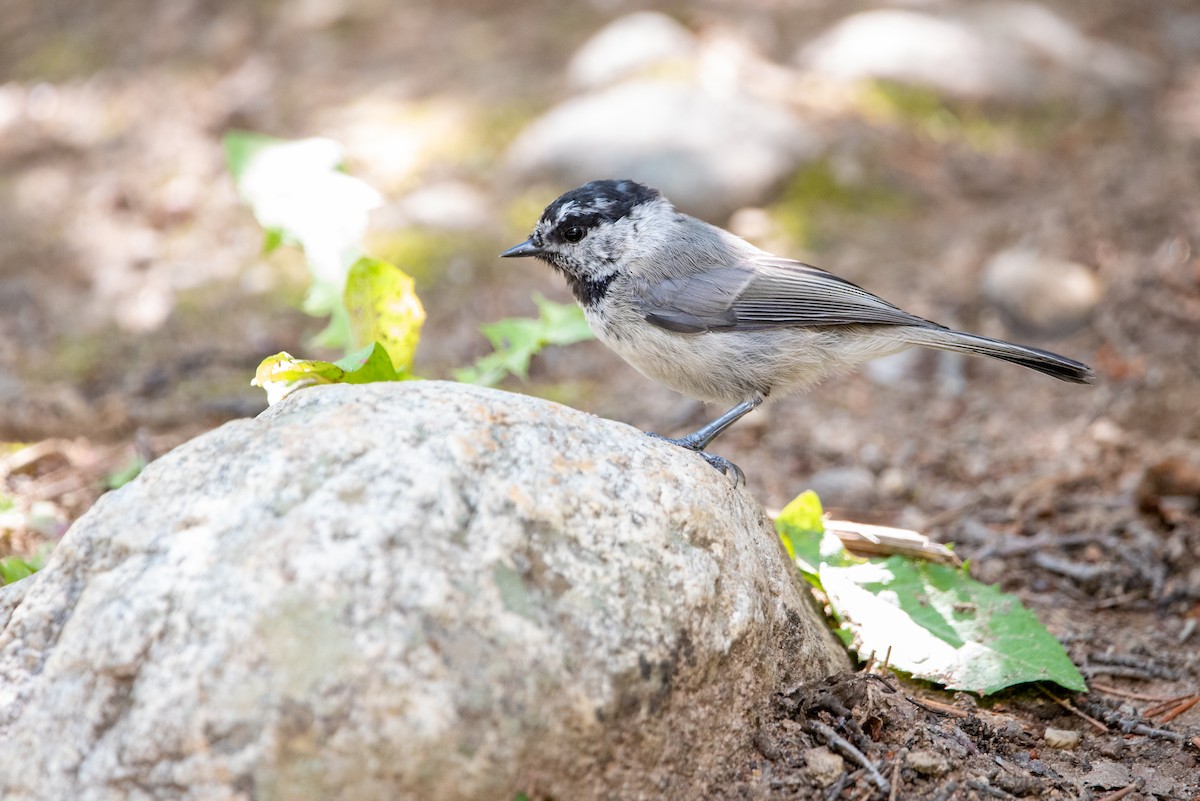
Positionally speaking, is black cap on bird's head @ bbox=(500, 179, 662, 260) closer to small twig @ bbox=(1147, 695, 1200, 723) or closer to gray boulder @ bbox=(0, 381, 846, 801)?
gray boulder @ bbox=(0, 381, 846, 801)

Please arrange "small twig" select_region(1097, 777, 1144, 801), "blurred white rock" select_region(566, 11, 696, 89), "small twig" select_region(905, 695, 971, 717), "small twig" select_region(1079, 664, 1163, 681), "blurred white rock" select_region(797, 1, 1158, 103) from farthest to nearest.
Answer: "blurred white rock" select_region(797, 1, 1158, 103), "blurred white rock" select_region(566, 11, 696, 89), "small twig" select_region(1079, 664, 1163, 681), "small twig" select_region(905, 695, 971, 717), "small twig" select_region(1097, 777, 1144, 801)

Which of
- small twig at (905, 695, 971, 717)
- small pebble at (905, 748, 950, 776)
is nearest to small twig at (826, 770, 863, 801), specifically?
small pebble at (905, 748, 950, 776)

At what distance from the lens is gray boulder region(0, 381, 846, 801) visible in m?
2.06

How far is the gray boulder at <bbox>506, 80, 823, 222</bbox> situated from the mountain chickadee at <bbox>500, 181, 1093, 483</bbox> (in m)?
2.79

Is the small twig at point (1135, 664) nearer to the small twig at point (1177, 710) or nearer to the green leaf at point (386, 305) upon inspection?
the small twig at point (1177, 710)

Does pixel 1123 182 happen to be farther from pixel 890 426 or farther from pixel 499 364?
pixel 499 364

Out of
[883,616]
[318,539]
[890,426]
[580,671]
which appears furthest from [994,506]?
[318,539]

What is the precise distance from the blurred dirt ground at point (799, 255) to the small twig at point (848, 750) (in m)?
0.03

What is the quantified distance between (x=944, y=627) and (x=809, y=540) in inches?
19.3

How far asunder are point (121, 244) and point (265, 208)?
354 centimetres

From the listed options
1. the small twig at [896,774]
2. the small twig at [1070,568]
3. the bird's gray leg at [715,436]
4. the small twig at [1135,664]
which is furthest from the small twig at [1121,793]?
the small twig at [1070,568]

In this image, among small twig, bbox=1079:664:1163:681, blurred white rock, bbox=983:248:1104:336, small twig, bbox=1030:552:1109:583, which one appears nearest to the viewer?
small twig, bbox=1079:664:1163:681

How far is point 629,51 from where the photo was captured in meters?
8.31

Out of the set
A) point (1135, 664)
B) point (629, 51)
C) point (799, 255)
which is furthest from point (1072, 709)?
point (629, 51)
